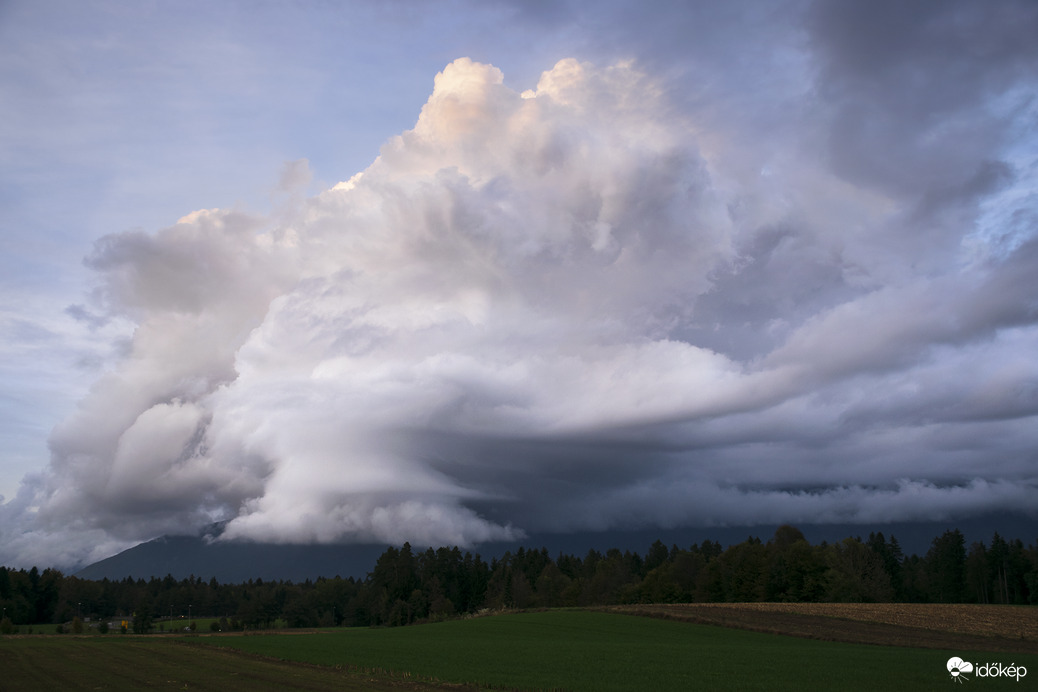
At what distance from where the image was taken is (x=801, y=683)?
41.9 m

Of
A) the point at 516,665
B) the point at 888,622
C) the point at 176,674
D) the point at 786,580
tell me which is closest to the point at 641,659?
the point at 516,665

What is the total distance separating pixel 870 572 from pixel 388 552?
11702 centimetres

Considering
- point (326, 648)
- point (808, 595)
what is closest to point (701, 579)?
point (808, 595)

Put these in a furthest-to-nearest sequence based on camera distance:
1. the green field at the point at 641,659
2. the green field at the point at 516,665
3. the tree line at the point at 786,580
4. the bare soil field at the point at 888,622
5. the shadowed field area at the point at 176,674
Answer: the tree line at the point at 786,580
the bare soil field at the point at 888,622
the green field at the point at 641,659
the green field at the point at 516,665
the shadowed field area at the point at 176,674

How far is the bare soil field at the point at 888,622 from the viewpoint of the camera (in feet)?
230

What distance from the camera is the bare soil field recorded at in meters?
70.2

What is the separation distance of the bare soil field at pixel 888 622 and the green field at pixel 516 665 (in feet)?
21.5

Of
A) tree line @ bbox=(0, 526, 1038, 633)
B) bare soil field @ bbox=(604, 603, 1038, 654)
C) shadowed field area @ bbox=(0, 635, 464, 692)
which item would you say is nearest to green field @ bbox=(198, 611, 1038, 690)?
shadowed field area @ bbox=(0, 635, 464, 692)

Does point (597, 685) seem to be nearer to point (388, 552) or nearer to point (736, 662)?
point (736, 662)

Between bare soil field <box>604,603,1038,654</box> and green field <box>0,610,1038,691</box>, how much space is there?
6.56 meters

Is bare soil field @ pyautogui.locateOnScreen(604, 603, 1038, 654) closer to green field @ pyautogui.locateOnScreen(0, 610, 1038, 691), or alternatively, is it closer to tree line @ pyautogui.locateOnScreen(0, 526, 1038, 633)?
green field @ pyautogui.locateOnScreen(0, 610, 1038, 691)

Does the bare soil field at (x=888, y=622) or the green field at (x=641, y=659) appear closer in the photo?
the green field at (x=641, y=659)

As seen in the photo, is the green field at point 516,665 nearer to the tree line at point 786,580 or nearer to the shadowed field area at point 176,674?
the shadowed field area at point 176,674

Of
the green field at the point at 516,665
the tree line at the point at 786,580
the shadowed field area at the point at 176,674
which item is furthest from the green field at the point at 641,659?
the tree line at the point at 786,580
